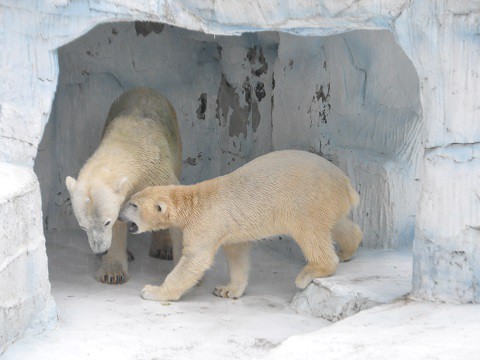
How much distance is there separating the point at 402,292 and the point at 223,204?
116 cm

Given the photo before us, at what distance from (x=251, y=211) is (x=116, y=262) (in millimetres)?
1104

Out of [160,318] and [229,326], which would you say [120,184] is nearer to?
[160,318]

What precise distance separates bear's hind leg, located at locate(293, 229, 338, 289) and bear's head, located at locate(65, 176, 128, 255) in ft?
3.68

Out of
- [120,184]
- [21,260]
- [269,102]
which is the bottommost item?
[21,260]

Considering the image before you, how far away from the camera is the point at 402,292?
4027 mm

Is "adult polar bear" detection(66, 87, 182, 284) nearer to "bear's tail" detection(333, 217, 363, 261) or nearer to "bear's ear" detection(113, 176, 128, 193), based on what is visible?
"bear's ear" detection(113, 176, 128, 193)

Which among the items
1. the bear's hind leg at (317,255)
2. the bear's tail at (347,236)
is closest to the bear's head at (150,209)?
the bear's hind leg at (317,255)

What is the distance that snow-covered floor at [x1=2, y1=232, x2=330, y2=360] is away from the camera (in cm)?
356

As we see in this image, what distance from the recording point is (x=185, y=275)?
4.48 meters

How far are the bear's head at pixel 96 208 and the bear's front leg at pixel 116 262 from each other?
37cm

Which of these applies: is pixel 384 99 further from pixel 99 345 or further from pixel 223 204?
pixel 99 345

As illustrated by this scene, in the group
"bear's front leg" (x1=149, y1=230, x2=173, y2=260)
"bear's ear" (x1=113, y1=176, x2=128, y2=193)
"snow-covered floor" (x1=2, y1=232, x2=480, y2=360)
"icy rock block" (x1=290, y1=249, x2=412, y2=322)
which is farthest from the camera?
"bear's front leg" (x1=149, y1=230, x2=173, y2=260)

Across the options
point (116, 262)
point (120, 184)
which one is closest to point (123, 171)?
point (120, 184)

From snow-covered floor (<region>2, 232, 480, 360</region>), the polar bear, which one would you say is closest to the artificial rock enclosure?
snow-covered floor (<region>2, 232, 480, 360</region>)
